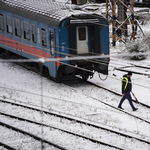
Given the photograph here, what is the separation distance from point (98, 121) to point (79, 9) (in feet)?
21.9

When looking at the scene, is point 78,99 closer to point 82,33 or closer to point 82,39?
point 82,39

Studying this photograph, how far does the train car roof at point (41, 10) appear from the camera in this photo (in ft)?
44.0

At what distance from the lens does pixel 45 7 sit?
15250 mm

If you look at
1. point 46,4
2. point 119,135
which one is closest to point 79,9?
point 46,4

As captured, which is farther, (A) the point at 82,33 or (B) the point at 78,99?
(A) the point at 82,33

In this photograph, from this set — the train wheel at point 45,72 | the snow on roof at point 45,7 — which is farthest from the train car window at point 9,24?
the train wheel at point 45,72

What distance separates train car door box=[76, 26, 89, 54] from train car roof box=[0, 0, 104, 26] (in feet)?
2.28

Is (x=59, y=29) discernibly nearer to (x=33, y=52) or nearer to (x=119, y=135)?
(x=33, y=52)

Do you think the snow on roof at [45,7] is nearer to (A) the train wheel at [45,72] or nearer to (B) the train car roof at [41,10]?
(B) the train car roof at [41,10]

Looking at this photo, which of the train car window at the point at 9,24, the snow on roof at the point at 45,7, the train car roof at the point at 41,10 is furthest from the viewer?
the train car window at the point at 9,24

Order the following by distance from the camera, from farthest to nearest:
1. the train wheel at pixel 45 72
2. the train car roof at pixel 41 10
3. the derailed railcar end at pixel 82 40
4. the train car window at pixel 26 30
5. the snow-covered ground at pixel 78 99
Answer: the train car window at pixel 26 30 → the train wheel at pixel 45 72 → the train car roof at pixel 41 10 → the derailed railcar end at pixel 82 40 → the snow-covered ground at pixel 78 99

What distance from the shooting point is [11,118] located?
35.2ft

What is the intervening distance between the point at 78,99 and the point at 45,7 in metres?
5.24

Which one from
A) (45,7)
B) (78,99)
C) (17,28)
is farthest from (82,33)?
(17,28)
